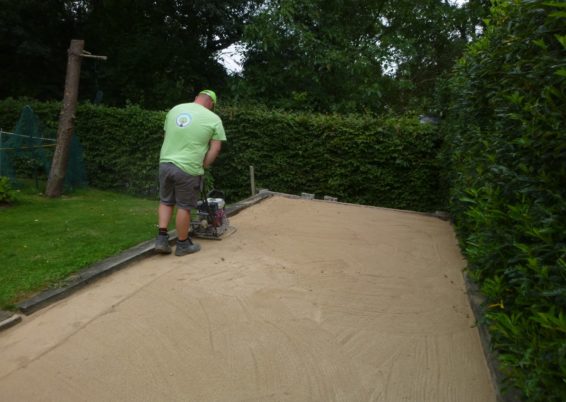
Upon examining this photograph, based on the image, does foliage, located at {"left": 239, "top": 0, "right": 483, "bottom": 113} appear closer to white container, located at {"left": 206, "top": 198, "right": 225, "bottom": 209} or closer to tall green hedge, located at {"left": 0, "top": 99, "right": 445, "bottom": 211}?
tall green hedge, located at {"left": 0, "top": 99, "right": 445, "bottom": 211}

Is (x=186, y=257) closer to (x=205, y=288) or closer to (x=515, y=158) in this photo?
(x=205, y=288)

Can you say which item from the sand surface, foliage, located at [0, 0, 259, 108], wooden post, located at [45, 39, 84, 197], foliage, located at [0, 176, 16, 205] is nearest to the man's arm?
the sand surface

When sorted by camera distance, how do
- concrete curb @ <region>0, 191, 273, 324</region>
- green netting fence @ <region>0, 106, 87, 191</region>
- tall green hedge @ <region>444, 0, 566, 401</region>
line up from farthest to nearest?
green netting fence @ <region>0, 106, 87, 191</region> → concrete curb @ <region>0, 191, 273, 324</region> → tall green hedge @ <region>444, 0, 566, 401</region>

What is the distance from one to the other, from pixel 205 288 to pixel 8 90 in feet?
63.5

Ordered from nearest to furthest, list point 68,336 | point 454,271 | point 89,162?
point 68,336, point 454,271, point 89,162

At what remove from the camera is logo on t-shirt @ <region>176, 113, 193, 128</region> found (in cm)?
548

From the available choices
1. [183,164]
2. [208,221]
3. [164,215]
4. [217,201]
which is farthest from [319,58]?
[164,215]

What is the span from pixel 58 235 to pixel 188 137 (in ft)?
8.19

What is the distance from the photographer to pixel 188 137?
546 cm

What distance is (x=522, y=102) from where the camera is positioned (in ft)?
8.95

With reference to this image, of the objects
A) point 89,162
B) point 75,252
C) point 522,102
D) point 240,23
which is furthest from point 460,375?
point 240,23

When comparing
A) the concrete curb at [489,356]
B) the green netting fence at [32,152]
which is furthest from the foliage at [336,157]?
the concrete curb at [489,356]

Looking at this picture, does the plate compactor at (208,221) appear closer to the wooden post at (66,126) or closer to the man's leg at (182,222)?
the man's leg at (182,222)

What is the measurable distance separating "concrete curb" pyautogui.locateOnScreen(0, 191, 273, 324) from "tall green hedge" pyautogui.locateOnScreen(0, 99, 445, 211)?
6.29m
